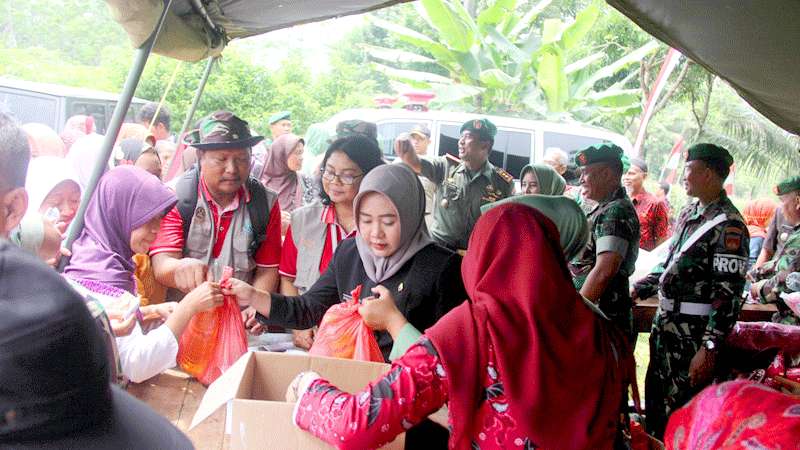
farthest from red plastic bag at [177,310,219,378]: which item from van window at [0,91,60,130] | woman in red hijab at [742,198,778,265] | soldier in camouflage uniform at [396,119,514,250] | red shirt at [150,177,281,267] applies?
van window at [0,91,60,130]

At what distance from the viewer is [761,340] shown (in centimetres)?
339

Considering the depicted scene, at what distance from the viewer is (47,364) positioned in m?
0.63

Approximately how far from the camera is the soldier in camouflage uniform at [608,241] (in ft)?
11.4

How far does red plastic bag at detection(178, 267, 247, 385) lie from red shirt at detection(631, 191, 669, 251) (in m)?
5.10

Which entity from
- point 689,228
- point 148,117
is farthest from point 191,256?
point 148,117

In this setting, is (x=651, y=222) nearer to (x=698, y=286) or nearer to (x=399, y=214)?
(x=698, y=286)

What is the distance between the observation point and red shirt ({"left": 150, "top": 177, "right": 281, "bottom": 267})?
2.71m

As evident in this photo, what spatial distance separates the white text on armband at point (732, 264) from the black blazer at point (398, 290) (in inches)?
69.0

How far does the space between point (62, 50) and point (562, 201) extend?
20.5 metres

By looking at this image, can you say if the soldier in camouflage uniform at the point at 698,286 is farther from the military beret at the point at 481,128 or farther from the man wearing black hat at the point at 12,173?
the man wearing black hat at the point at 12,173

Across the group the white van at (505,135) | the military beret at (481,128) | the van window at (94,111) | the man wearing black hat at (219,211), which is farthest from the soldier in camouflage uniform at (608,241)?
the van window at (94,111)

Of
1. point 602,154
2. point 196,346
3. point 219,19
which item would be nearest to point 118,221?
point 196,346

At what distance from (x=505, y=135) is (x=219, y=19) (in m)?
5.65

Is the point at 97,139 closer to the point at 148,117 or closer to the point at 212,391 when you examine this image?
the point at 148,117
